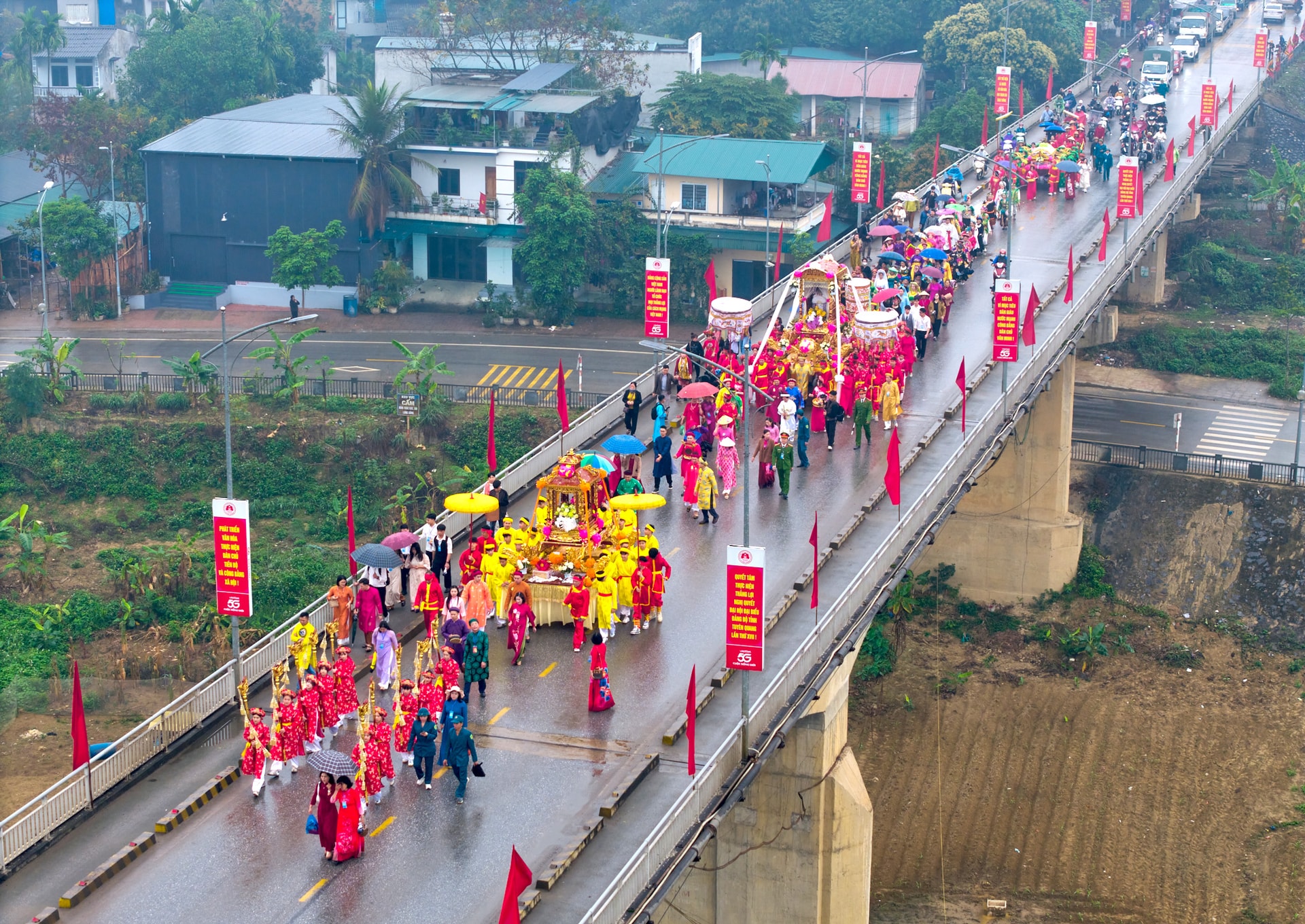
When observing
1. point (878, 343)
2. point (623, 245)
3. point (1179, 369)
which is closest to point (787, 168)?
point (623, 245)

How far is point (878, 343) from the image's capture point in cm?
4828

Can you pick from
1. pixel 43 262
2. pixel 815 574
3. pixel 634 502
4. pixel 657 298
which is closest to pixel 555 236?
pixel 43 262

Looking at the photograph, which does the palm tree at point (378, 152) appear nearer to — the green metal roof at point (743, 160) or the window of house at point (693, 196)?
the green metal roof at point (743, 160)

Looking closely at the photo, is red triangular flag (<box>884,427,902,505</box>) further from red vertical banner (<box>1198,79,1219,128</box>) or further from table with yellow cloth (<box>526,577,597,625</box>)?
red vertical banner (<box>1198,79,1219,128</box>)

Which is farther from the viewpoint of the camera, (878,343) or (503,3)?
(503,3)

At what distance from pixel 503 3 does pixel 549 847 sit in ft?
218

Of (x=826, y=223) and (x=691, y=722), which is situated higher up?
(x=826, y=223)

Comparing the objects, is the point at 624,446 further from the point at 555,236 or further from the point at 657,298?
the point at 555,236

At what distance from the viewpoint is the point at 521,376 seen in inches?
2798

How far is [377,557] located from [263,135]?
50.7m

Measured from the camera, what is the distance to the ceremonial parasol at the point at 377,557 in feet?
114

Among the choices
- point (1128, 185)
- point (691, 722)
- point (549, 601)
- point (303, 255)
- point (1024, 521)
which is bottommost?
point (1024, 521)

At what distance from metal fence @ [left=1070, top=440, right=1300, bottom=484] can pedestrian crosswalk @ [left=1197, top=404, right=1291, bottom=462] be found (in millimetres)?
1426

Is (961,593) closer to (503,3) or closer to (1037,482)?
(1037,482)
